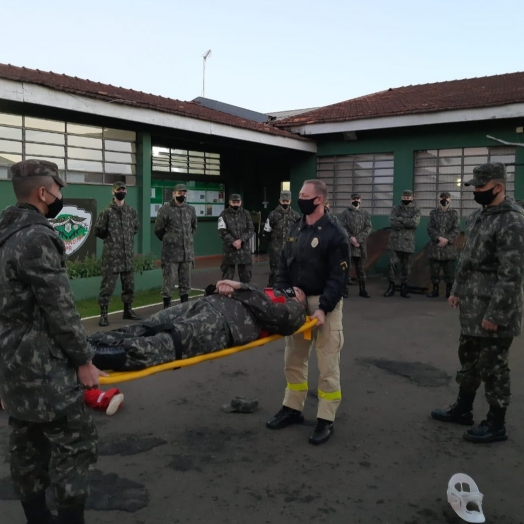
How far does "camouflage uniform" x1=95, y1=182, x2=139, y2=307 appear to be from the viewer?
738 cm

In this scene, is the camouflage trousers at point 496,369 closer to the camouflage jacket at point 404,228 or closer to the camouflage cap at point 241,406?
the camouflage cap at point 241,406

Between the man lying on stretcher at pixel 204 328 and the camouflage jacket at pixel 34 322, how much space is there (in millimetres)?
530

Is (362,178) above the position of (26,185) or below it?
above

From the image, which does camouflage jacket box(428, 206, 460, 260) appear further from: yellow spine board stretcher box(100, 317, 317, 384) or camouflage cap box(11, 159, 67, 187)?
camouflage cap box(11, 159, 67, 187)

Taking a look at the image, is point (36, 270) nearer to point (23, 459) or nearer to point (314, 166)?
point (23, 459)

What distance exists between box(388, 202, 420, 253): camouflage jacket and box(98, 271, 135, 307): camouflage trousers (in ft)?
16.5

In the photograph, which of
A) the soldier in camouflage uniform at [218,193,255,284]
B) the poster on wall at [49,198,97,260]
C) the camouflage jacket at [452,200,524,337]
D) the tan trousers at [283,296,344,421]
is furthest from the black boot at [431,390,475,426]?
the poster on wall at [49,198,97,260]

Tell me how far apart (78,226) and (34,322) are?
302 inches

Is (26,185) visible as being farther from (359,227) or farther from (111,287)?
(359,227)

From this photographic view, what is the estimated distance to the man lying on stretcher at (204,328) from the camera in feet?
10.1

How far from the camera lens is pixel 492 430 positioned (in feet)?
12.5

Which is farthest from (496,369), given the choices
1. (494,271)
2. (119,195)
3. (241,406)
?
(119,195)

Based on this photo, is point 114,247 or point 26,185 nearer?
point 26,185

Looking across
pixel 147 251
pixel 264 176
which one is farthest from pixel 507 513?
pixel 264 176
